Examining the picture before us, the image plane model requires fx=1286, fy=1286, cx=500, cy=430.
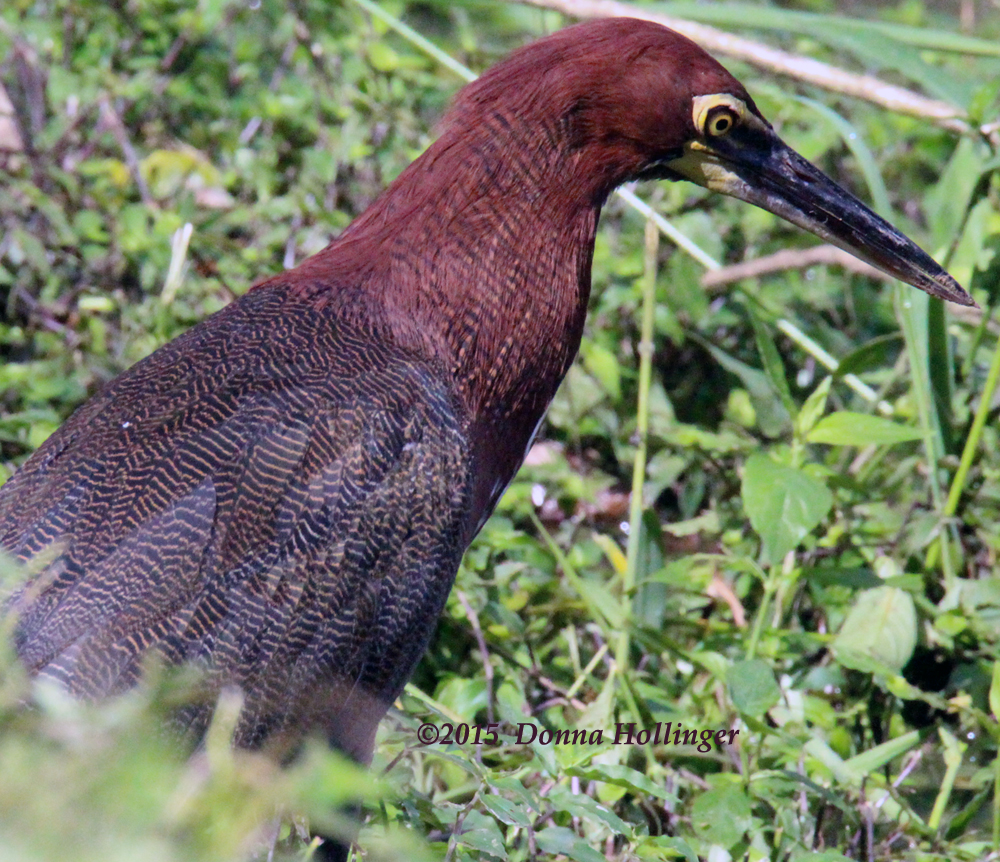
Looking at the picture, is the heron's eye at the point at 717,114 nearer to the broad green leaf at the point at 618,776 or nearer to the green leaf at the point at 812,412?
the green leaf at the point at 812,412

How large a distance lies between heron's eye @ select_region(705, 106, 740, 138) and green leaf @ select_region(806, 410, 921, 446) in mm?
680

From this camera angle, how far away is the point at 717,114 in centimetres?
262

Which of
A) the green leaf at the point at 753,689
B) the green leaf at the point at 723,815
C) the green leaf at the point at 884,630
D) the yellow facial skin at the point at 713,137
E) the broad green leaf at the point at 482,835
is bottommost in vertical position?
the broad green leaf at the point at 482,835

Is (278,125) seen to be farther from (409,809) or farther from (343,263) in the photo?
(409,809)

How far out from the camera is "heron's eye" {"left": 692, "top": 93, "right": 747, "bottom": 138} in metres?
2.60

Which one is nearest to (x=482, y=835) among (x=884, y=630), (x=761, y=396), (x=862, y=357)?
(x=884, y=630)

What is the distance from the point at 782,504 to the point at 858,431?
0.27 metres

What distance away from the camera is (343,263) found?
263 centimetres

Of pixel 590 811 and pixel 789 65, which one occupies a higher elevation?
pixel 789 65

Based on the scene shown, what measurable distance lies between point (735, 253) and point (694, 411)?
67 cm

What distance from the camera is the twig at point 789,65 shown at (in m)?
3.85

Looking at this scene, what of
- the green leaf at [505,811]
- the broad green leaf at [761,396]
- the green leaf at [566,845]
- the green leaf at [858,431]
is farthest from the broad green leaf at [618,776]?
the broad green leaf at [761,396]

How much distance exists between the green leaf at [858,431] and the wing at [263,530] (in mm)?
871

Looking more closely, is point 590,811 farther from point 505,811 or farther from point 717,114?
point 717,114
